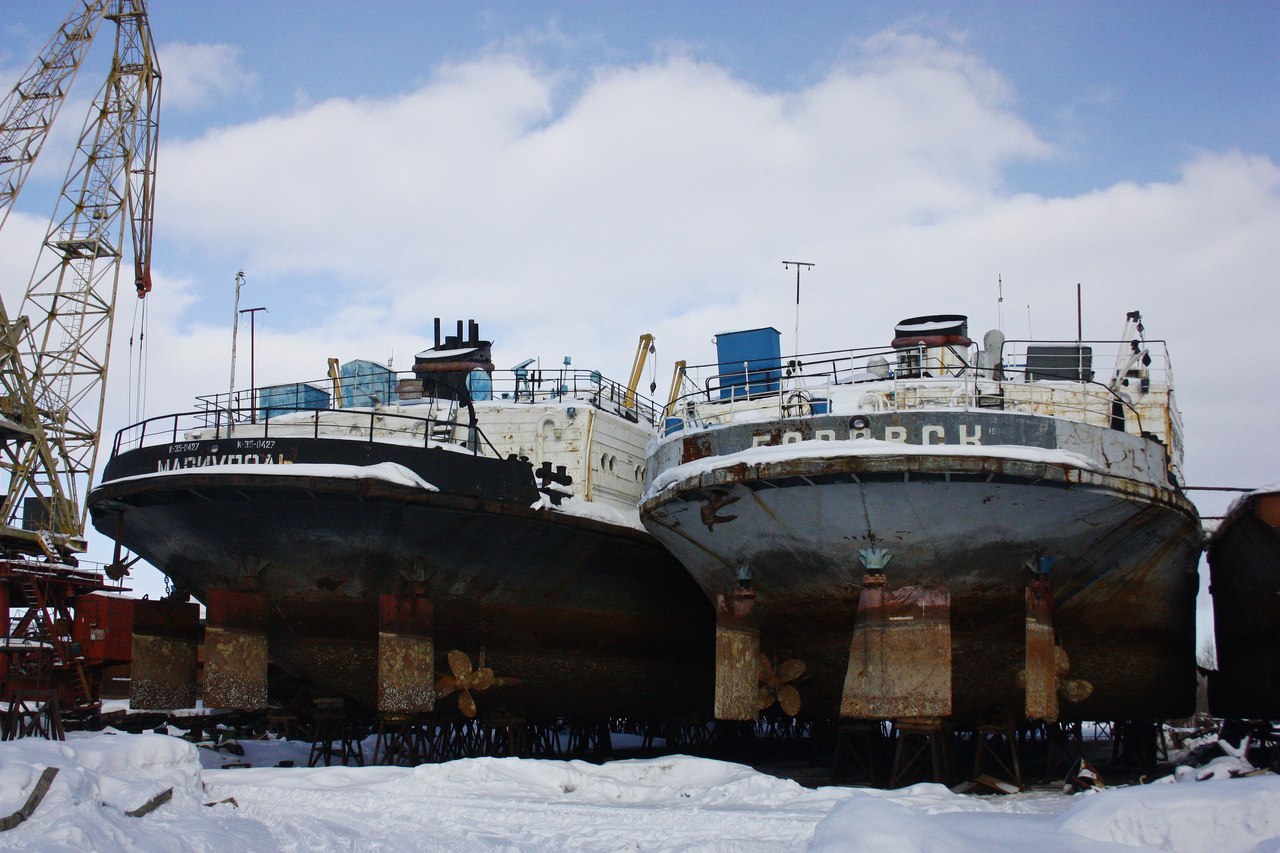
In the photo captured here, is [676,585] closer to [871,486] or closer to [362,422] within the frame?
[362,422]

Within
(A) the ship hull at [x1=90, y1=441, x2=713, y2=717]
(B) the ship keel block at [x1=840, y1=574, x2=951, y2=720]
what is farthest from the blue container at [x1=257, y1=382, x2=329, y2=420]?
(B) the ship keel block at [x1=840, y1=574, x2=951, y2=720]

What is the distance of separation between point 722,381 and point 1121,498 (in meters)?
7.80

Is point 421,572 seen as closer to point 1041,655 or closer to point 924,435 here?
point 924,435

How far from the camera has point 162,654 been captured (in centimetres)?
2073

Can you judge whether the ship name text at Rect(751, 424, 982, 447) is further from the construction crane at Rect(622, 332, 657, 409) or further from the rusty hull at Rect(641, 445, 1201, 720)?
the construction crane at Rect(622, 332, 657, 409)

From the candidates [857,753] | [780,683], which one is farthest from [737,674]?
[857,753]

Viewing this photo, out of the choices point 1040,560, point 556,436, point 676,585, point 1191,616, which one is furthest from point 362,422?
point 1191,616

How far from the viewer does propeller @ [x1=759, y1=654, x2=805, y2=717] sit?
19203mm

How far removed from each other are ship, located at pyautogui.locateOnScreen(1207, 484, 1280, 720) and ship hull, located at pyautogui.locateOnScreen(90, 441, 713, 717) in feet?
32.8

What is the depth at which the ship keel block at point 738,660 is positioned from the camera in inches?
728

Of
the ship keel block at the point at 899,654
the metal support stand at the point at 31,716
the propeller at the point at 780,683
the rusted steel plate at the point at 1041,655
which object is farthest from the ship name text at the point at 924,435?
the metal support stand at the point at 31,716

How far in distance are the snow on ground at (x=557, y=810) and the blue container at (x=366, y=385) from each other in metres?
11.2

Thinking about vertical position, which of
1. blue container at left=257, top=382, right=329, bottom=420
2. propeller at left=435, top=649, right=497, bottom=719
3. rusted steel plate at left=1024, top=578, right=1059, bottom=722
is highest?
blue container at left=257, top=382, right=329, bottom=420

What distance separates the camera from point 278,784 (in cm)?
1414
